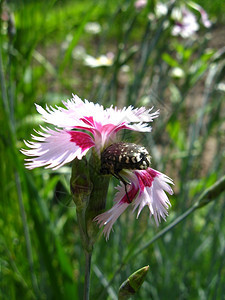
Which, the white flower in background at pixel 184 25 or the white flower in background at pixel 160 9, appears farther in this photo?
the white flower in background at pixel 184 25

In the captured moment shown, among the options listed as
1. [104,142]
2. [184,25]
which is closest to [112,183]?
[104,142]

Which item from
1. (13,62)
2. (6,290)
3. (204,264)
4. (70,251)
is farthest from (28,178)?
(204,264)

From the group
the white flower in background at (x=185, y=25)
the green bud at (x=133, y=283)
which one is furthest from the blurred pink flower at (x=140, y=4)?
the green bud at (x=133, y=283)

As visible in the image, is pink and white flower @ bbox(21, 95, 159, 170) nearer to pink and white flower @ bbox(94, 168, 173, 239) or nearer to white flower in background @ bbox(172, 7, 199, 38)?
pink and white flower @ bbox(94, 168, 173, 239)

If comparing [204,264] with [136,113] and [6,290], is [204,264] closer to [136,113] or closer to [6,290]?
[6,290]

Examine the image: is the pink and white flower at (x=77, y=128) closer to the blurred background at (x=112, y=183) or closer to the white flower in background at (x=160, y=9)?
the blurred background at (x=112, y=183)

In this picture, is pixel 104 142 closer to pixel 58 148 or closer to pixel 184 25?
pixel 58 148
